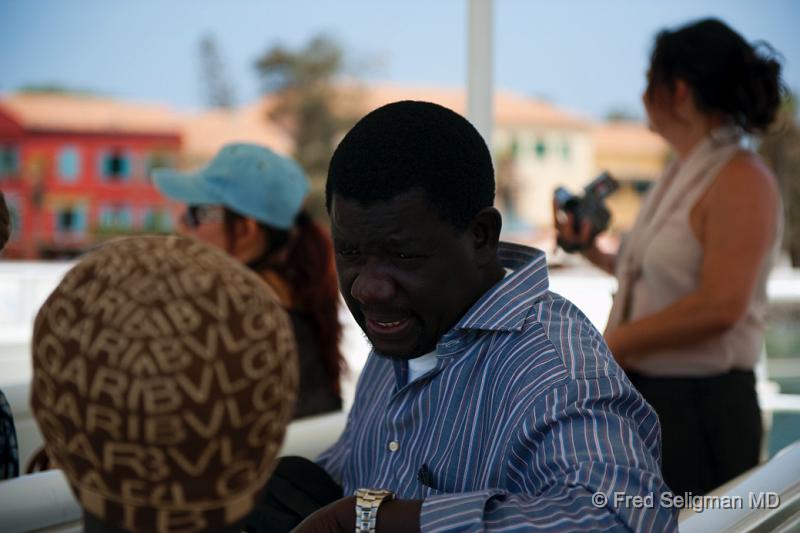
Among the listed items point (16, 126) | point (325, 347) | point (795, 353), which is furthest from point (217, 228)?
point (16, 126)

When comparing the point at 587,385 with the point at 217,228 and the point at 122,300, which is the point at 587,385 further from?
the point at 217,228

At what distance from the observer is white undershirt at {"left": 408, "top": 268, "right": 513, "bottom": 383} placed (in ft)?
5.00

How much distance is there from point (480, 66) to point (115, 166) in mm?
29495

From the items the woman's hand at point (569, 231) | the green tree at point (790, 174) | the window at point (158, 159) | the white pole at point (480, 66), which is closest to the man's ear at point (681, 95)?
the woman's hand at point (569, 231)

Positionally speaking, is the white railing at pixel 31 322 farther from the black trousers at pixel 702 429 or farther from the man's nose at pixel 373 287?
the man's nose at pixel 373 287

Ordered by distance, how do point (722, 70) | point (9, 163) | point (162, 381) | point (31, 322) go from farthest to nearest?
1. point (9, 163)
2. point (31, 322)
3. point (722, 70)
4. point (162, 381)

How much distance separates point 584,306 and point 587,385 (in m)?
2.71

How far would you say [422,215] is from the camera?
1321 millimetres

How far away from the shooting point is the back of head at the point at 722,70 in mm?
2480

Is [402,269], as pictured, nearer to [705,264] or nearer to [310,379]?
[705,264]

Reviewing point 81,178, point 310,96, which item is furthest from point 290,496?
point 310,96

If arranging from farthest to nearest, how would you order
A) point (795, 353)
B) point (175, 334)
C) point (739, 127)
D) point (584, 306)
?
point (795, 353) → point (584, 306) → point (739, 127) → point (175, 334)

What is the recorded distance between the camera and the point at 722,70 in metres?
2.48

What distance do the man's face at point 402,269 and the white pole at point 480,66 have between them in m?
2.07
